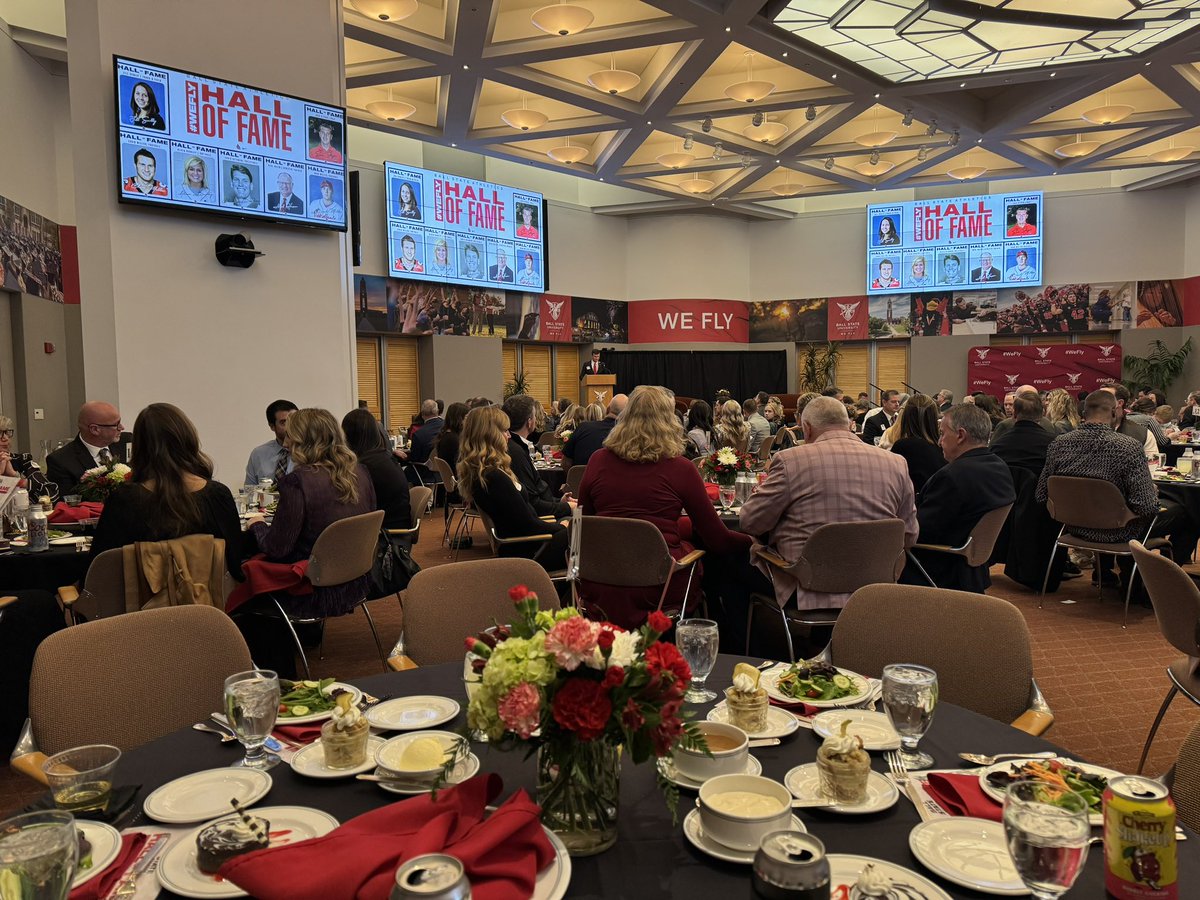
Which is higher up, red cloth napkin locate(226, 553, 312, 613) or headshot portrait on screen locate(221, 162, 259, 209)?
headshot portrait on screen locate(221, 162, 259, 209)

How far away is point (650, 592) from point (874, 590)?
5.85ft

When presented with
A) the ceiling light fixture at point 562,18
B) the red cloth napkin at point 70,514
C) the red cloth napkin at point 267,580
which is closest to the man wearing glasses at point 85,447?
the red cloth napkin at point 70,514

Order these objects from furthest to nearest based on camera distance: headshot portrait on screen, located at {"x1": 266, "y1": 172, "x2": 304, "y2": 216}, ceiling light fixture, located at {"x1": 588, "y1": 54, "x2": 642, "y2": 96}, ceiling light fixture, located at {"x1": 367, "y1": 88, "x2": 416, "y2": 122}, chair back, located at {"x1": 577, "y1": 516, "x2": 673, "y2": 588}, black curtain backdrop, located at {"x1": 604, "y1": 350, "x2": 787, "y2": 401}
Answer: black curtain backdrop, located at {"x1": 604, "y1": 350, "x2": 787, "y2": 401}, ceiling light fixture, located at {"x1": 367, "y1": 88, "x2": 416, "y2": 122}, ceiling light fixture, located at {"x1": 588, "y1": 54, "x2": 642, "y2": 96}, headshot portrait on screen, located at {"x1": 266, "y1": 172, "x2": 304, "y2": 216}, chair back, located at {"x1": 577, "y1": 516, "x2": 673, "y2": 588}

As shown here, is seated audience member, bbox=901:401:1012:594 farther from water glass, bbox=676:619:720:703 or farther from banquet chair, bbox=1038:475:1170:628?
water glass, bbox=676:619:720:703

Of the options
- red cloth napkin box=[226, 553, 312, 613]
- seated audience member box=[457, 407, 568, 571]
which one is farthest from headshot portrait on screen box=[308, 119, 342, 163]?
red cloth napkin box=[226, 553, 312, 613]

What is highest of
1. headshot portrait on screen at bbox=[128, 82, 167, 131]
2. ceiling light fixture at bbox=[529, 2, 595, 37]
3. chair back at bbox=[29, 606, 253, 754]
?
ceiling light fixture at bbox=[529, 2, 595, 37]

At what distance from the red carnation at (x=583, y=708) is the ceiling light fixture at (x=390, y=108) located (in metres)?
12.2

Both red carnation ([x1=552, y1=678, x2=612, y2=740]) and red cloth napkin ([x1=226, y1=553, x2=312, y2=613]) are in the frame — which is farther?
red cloth napkin ([x1=226, y1=553, x2=312, y2=613])

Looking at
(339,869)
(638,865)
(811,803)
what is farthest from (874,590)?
(339,869)

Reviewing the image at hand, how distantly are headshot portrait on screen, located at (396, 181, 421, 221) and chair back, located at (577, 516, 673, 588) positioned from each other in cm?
1239

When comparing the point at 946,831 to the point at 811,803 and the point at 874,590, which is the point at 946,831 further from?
the point at 874,590

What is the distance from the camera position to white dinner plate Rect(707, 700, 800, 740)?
A: 66.7 inches

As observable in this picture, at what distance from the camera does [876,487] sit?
3.73 meters

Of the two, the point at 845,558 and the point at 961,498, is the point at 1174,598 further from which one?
the point at 961,498
